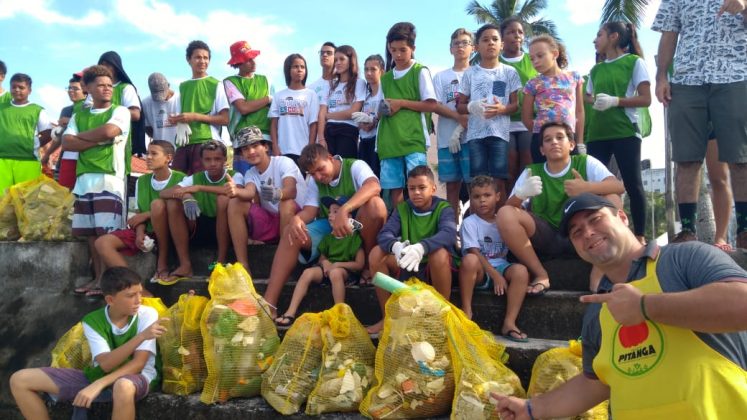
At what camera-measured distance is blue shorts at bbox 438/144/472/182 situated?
197 inches

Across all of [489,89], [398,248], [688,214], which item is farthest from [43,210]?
[688,214]

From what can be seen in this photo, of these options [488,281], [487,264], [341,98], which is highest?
[341,98]

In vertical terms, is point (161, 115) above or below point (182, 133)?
above

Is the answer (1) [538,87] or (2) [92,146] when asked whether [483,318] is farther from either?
(2) [92,146]

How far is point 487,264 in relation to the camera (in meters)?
3.66

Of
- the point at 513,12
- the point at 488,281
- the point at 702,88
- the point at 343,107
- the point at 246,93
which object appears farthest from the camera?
the point at 513,12

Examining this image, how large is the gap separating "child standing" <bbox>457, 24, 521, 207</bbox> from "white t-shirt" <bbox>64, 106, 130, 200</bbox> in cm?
289

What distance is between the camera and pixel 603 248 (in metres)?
1.97

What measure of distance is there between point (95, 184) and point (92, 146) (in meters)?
0.32

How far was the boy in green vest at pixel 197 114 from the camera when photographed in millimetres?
5430

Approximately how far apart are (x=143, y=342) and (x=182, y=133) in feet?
8.48

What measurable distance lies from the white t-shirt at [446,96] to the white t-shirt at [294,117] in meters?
1.19

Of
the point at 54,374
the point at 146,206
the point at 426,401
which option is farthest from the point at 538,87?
the point at 54,374

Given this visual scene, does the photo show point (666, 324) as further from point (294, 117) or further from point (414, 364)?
point (294, 117)
